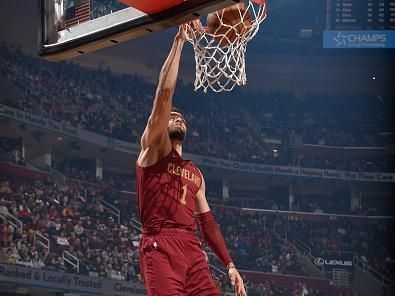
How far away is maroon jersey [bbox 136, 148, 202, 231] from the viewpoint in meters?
4.43

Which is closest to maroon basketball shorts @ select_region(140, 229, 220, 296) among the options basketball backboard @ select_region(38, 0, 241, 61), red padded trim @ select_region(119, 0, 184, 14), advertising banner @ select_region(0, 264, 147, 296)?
basketball backboard @ select_region(38, 0, 241, 61)

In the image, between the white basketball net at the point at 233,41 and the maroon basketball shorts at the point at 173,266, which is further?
the white basketball net at the point at 233,41

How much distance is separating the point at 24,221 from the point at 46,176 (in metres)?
1.22

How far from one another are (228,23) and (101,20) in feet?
3.44

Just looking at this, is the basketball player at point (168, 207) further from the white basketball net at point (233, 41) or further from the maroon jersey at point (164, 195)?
the white basketball net at point (233, 41)

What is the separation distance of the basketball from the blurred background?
33.6 ft

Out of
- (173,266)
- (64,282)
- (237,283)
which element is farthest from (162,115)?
(64,282)

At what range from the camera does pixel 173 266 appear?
4.34 m

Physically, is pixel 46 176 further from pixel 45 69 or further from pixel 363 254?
pixel 363 254

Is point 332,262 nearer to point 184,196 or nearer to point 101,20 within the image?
point 184,196

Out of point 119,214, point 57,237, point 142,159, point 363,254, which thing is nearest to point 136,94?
point 119,214

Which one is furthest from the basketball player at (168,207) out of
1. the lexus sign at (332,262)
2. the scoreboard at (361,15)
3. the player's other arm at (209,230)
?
the scoreboard at (361,15)

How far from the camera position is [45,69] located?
16.3m

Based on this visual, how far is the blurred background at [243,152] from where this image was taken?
1512cm
